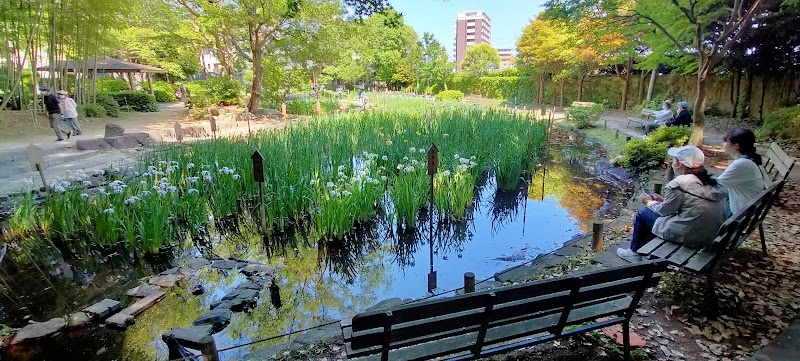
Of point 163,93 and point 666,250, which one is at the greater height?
point 163,93

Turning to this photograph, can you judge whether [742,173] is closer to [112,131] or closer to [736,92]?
[112,131]

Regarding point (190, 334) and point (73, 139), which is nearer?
point (190, 334)

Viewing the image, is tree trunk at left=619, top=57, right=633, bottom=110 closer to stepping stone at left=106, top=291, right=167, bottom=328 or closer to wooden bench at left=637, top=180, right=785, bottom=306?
wooden bench at left=637, top=180, right=785, bottom=306

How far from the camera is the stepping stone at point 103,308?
3336 millimetres

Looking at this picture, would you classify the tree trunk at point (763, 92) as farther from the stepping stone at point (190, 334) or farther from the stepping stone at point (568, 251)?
the stepping stone at point (190, 334)

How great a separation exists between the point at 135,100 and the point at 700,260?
21279 mm

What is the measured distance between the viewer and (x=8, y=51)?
1157 centimetres

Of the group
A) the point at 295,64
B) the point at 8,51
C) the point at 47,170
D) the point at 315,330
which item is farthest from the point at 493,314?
the point at 295,64

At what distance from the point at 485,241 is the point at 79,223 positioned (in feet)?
15.9

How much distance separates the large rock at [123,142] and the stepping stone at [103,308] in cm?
805

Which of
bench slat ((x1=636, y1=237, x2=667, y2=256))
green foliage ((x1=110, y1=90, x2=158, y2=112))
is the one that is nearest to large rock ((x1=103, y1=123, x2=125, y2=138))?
green foliage ((x1=110, y1=90, x2=158, y2=112))

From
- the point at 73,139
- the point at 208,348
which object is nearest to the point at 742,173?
the point at 208,348

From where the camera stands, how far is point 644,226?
3186 mm

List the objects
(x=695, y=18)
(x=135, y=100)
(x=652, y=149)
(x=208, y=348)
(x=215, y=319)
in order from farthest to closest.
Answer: (x=135, y=100)
(x=652, y=149)
(x=695, y=18)
(x=215, y=319)
(x=208, y=348)
